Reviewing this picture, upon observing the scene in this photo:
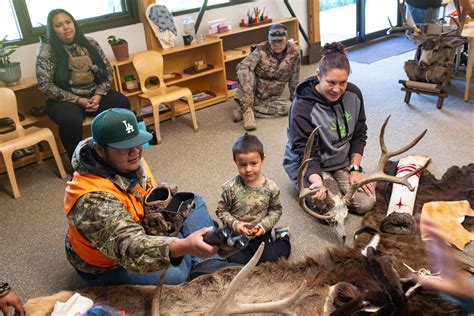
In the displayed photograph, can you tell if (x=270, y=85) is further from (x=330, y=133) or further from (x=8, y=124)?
(x=8, y=124)

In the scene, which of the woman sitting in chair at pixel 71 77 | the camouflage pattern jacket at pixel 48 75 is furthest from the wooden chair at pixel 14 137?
the camouflage pattern jacket at pixel 48 75

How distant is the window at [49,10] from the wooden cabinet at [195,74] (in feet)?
1.47

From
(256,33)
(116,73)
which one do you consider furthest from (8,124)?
(256,33)

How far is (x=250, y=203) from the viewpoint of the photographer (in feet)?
7.93

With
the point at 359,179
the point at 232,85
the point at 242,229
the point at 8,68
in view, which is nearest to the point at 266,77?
the point at 232,85

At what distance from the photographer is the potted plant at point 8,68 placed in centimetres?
368

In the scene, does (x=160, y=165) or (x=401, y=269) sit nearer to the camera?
(x=401, y=269)

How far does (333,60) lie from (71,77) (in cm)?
227

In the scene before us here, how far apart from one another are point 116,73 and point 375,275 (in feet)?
10.6

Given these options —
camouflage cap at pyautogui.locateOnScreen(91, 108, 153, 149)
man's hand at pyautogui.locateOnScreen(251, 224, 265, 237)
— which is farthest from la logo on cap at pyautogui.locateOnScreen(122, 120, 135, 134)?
man's hand at pyautogui.locateOnScreen(251, 224, 265, 237)

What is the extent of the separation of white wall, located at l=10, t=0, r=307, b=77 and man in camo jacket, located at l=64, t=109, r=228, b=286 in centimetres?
258

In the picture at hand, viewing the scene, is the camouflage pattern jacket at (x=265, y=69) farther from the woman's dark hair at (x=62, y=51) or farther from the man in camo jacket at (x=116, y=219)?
the man in camo jacket at (x=116, y=219)

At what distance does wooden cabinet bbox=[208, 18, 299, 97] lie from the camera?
16.6 ft

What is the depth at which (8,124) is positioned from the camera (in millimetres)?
3811
